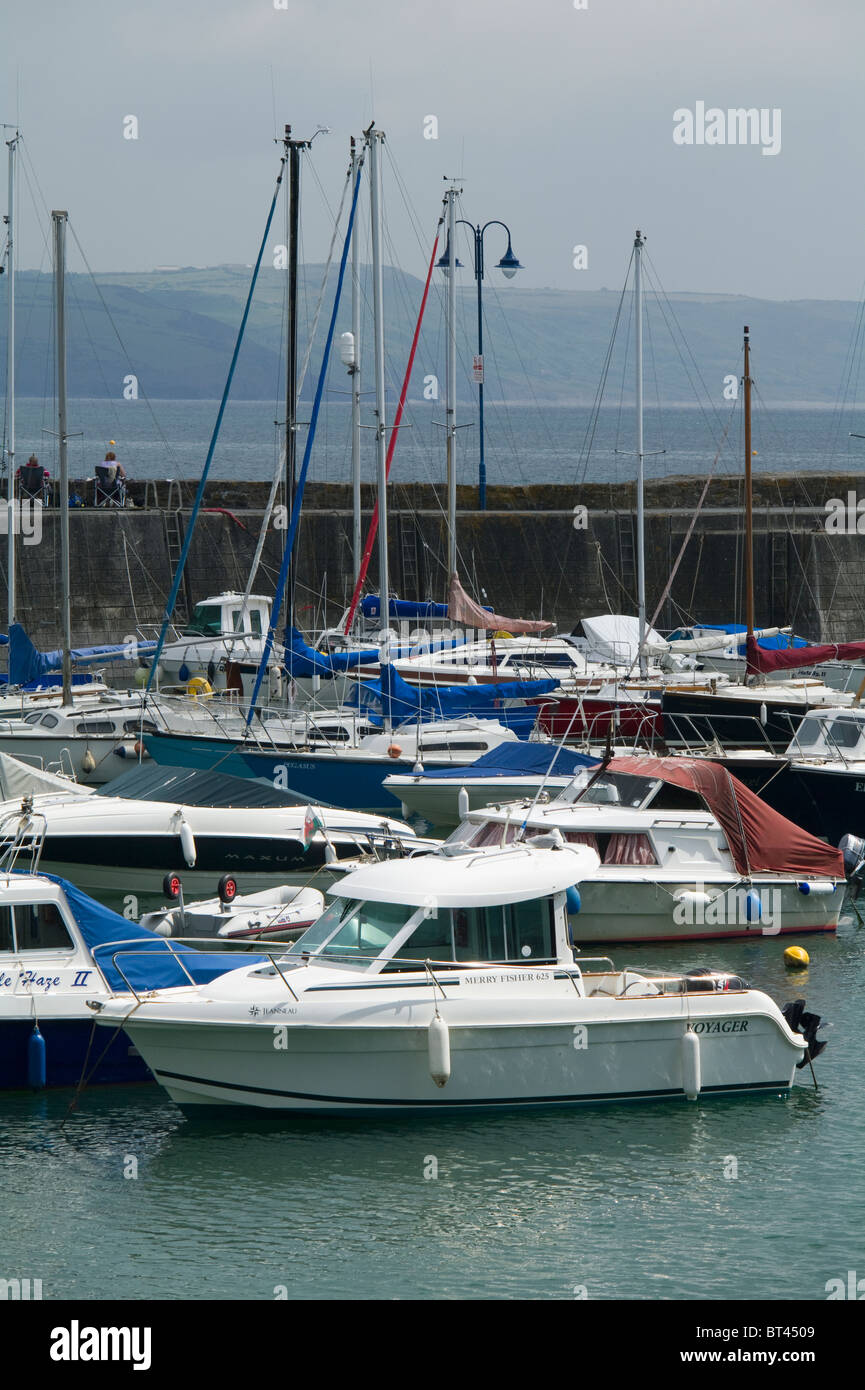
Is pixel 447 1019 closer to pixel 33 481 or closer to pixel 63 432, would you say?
pixel 63 432

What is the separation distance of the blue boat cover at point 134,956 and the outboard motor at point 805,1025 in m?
4.37

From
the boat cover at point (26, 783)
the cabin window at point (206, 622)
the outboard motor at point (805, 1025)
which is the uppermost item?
the cabin window at point (206, 622)

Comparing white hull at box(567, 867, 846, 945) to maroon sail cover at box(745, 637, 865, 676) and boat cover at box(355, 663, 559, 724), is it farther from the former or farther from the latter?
maroon sail cover at box(745, 637, 865, 676)

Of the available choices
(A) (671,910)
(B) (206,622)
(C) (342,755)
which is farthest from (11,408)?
(A) (671,910)

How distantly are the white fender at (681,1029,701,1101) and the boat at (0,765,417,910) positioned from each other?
5929mm

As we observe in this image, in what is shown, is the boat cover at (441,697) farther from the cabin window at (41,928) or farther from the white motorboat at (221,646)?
the cabin window at (41,928)

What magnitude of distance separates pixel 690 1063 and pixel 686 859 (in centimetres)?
519

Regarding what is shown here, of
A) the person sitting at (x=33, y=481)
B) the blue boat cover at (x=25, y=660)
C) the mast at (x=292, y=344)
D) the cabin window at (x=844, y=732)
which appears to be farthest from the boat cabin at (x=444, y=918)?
the person sitting at (x=33, y=481)

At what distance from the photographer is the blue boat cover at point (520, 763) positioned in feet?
69.2

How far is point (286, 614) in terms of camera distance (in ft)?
86.0

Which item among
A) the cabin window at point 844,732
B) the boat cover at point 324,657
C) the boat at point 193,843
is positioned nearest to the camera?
the boat at point 193,843

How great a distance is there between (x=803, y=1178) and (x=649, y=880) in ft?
19.1

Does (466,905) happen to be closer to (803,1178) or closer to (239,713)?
(803,1178)

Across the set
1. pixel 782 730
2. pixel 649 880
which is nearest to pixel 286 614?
pixel 782 730
